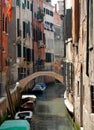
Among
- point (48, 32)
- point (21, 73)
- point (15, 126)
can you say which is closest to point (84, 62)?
point (15, 126)

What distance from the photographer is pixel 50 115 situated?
24.4 metres

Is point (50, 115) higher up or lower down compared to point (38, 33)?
lower down

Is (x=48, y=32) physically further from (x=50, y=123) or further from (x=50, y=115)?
(x=50, y=123)

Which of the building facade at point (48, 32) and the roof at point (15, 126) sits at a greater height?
the building facade at point (48, 32)

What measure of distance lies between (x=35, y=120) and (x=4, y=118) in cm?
306

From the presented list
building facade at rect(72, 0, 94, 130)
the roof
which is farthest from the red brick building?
the roof

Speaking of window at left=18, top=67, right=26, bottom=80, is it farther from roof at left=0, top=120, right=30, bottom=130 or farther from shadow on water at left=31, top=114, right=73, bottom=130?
roof at left=0, top=120, right=30, bottom=130

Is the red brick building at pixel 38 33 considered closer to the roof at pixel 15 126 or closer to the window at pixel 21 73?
the window at pixel 21 73

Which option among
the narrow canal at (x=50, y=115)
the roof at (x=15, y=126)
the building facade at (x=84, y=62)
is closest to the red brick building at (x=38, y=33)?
the narrow canal at (x=50, y=115)

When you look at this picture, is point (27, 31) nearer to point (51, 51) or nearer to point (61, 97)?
point (61, 97)

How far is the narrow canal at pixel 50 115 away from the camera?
2081cm

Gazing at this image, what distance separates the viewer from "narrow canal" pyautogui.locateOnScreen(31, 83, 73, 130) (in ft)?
68.3

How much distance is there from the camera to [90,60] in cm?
1332

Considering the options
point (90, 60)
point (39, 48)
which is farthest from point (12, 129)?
point (39, 48)
